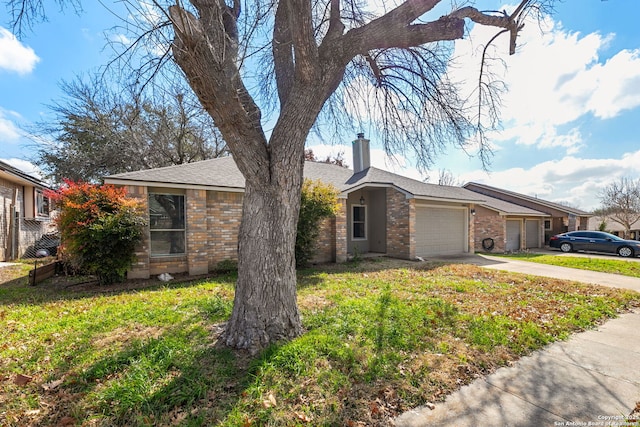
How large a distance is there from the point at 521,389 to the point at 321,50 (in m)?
4.59

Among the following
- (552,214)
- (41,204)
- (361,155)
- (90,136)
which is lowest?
(552,214)

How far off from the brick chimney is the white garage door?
370 cm

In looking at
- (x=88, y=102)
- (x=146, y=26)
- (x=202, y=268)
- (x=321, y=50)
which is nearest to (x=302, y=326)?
(x=321, y=50)

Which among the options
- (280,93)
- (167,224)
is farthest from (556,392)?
(167,224)

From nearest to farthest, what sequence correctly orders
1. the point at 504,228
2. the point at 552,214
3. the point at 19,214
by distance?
1. the point at 19,214
2. the point at 504,228
3. the point at 552,214

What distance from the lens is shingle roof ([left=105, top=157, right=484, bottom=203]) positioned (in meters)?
7.85

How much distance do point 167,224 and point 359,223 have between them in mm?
8245

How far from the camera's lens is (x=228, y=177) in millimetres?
9375

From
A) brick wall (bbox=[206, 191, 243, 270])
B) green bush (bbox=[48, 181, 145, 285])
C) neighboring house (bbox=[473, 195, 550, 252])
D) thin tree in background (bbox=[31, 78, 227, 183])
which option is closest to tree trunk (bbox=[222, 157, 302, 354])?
green bush (bbox=[48, 181, 145, 285])

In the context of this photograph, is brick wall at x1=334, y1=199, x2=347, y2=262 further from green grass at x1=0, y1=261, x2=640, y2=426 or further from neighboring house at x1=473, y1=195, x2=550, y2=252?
neighboring house at x1=473, y1=195, x2=550, y2=252

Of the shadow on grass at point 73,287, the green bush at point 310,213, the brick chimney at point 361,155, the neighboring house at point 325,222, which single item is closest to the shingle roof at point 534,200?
the neighboring house at point 325,222

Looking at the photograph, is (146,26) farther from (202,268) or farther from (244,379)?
(202,268)

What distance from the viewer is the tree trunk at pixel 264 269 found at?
3516 millimetres

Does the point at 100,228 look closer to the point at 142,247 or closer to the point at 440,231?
the point at 142,247
